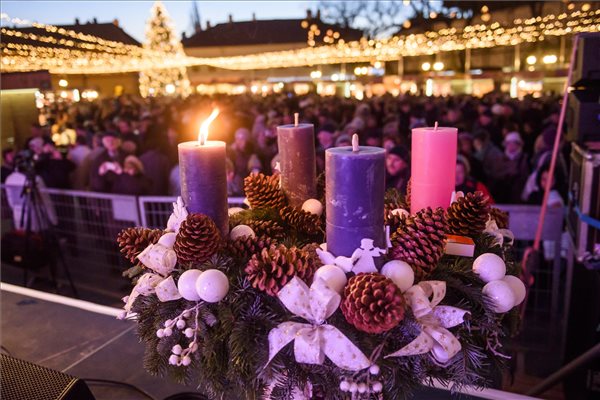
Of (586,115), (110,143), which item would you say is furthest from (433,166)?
(110,143)

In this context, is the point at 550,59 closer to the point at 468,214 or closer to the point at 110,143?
the point at 110,143

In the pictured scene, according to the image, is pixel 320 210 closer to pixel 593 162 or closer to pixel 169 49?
pixel 593 162

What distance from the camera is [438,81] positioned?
2128 centimetres

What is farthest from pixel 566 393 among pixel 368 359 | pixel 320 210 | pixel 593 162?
pixel 368 359

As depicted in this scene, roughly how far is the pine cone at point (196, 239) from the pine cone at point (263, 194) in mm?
342

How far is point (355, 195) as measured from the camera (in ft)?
3.32

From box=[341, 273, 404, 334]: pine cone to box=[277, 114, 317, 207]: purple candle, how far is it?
1.74ft

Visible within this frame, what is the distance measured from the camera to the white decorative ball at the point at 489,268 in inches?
43.7

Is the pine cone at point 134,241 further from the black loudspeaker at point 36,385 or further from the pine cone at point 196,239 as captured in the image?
the black loudspeaker at point 36,385

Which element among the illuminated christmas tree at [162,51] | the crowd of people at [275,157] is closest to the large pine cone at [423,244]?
the crowd of people at [275,157]

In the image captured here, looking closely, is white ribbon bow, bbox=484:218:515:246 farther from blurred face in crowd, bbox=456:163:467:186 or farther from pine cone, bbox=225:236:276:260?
blurred face in crowd, bbox=456:163:467:186

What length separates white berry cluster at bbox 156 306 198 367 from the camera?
101 centimetres

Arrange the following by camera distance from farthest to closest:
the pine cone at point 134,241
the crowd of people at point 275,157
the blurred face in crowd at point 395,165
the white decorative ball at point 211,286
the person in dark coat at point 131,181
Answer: the person in dark coat at point 131,181 → the crowd of people at point 275,157 → the blurred face in crowd at point 395,165 → the pine cone at point 134,241 → the white decorative ball at point 211,286

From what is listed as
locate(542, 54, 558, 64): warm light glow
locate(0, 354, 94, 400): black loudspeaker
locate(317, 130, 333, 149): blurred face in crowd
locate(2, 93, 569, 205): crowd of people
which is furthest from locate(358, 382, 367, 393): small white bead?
locate(542, 54, 558, 64): warm light glow
